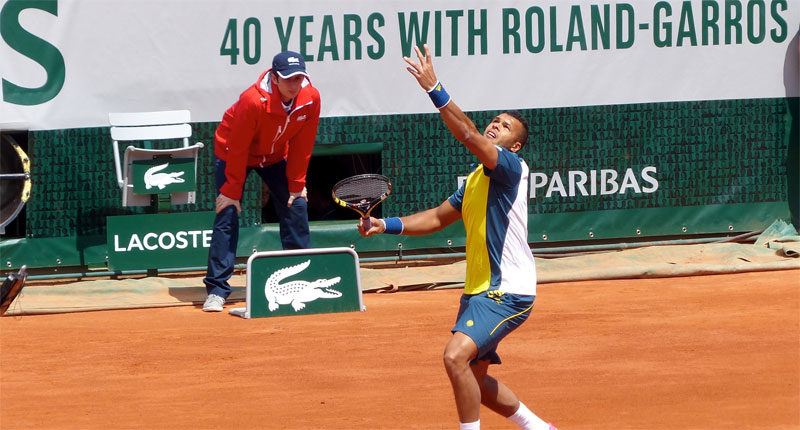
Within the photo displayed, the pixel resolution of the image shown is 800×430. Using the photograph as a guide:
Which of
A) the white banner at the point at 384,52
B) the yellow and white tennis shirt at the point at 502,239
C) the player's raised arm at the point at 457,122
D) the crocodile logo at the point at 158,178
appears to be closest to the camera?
the player's raised arm at the point at 457,122

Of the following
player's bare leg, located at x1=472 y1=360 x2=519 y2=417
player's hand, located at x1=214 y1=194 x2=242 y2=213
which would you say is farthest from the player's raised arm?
player's hand, located at x1=214 y1=194 x2=242 y2=213

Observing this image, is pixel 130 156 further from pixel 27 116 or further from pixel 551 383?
pixel 551 383

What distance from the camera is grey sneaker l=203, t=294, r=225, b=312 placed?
8.32 m

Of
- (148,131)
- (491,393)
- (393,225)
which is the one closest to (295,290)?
(148,131)

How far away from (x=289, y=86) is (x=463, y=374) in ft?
13.3

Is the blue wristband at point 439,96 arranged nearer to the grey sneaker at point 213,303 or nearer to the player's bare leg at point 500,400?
the player's bare leg at point 500,400

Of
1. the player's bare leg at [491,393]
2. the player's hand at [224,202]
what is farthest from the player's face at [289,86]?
the player's bare leg at [491,393]

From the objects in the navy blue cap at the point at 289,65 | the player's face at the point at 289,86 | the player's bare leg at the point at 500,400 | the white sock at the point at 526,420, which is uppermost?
the navy blue cap at the point at 289,65

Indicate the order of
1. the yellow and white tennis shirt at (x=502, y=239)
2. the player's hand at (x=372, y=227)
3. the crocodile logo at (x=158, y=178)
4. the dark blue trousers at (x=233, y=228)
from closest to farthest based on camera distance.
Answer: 1. the yellow and white tennis shirt at (x=502, y=239)
2. the player's hand at (x=372, y=227)
3. the dark blue trousers at (x=233, y=228)
4. the crocodile logo at (x=158, y=178)

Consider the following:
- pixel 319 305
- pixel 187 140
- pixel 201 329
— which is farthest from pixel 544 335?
pixel 187 140

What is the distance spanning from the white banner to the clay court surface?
82.1 inches

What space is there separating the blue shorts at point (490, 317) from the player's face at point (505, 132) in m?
0.64

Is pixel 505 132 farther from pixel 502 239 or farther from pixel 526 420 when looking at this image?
pixel 526 420

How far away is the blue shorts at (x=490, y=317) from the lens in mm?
4426
